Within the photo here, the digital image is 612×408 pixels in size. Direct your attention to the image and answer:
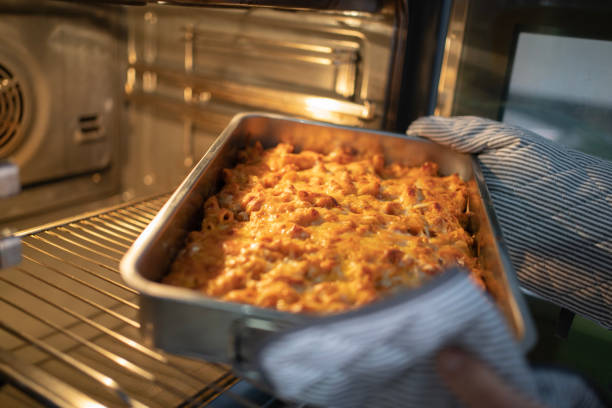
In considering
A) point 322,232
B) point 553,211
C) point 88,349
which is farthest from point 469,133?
point 88,349

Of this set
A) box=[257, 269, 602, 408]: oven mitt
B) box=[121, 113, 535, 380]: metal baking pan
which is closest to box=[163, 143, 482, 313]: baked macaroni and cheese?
box=[121, 113, 535, 380]: metal baking pan

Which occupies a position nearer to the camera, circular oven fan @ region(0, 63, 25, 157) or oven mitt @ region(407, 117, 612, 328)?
oven mitt @ region(407, 117, 612, 328)

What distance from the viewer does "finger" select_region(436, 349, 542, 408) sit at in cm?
57

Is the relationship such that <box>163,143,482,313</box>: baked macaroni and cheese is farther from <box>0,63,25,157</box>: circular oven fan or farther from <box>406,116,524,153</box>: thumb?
<box>0,63,25,157</box>: circular oven fan

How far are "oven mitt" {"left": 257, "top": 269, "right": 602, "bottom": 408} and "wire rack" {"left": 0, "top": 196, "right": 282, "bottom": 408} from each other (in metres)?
0.15

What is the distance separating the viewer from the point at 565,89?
1405 millimetres

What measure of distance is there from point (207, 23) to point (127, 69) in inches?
18.7

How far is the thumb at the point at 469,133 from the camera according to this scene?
1.29m

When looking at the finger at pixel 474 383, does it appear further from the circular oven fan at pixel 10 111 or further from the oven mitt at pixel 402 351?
the circular oven fan at pixel 10 111

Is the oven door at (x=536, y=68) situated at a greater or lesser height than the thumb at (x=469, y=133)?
greater

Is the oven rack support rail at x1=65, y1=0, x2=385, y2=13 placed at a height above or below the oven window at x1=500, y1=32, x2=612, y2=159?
above

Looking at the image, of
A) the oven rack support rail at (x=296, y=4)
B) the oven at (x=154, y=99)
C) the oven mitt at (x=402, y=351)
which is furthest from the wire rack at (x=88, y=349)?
the oven rack support rail at (x=296, y=4)

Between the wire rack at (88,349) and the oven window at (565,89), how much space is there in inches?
43.4

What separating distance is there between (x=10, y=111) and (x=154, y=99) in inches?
25.2
